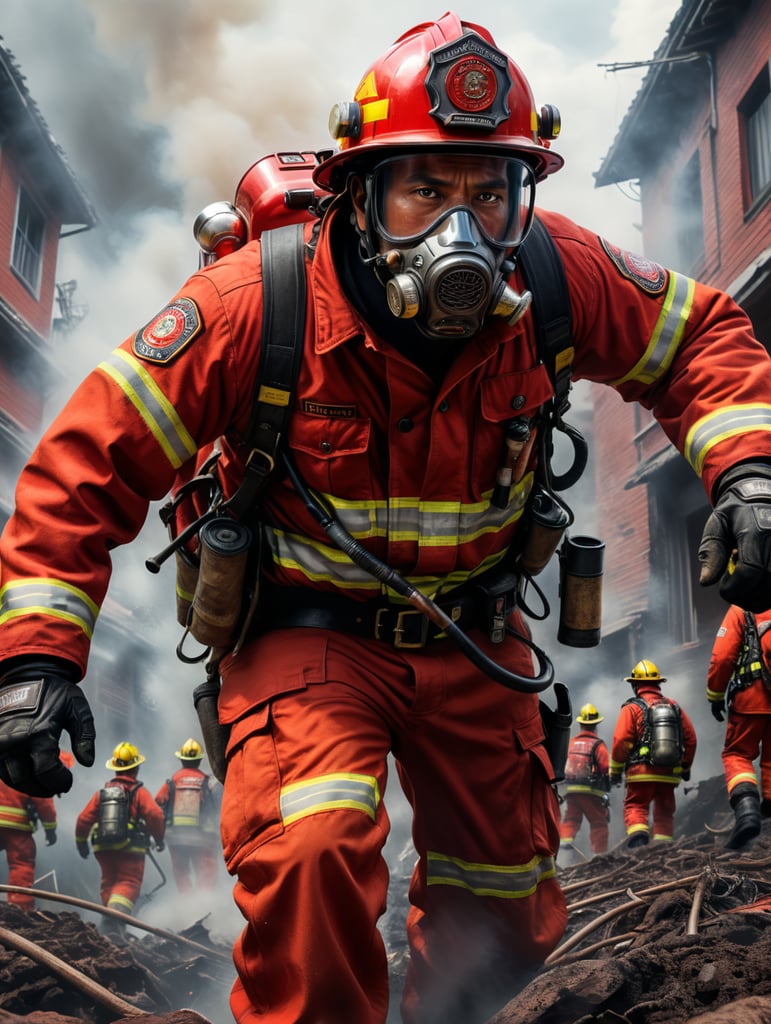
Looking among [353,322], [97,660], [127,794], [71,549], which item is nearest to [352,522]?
[353,322]

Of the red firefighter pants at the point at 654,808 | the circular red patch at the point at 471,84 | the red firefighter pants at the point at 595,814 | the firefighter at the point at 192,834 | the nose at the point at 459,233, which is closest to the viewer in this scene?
the nose at the point at 459,233

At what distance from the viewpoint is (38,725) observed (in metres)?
2.23

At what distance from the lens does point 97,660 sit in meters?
18.3

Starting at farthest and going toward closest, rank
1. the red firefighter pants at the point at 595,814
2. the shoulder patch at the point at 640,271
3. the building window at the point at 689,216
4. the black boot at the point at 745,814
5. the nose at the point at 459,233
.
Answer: the building window at the point at 689,216 → the red firefighter pants at the point at 595,814 → the black boot at the point at 745,814 → the shoulder patch at the point at 640,271 → the nose at the point at 459,233

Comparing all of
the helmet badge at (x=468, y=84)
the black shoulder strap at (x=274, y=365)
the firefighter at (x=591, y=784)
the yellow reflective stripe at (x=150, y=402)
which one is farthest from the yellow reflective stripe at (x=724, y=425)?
the firefighter at (x=591, y=784)

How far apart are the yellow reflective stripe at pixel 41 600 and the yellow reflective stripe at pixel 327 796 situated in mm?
538

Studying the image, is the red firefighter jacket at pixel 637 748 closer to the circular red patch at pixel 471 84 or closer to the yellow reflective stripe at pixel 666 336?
the yellow reflective stripe at pixel 666 336

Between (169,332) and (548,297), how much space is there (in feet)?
2.95

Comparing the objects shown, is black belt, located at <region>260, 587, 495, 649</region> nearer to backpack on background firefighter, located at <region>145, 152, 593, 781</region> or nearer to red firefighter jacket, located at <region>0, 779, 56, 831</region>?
backpack on background firefighter, located at <region>145, 152, 593, 781</region>

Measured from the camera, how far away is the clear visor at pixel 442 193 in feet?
8.40

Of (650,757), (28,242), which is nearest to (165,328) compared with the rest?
(650,757)

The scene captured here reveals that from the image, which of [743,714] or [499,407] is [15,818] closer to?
[743,714]

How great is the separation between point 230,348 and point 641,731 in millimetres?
7020

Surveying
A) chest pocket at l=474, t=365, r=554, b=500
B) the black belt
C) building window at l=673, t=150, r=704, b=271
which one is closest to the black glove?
the black belt
